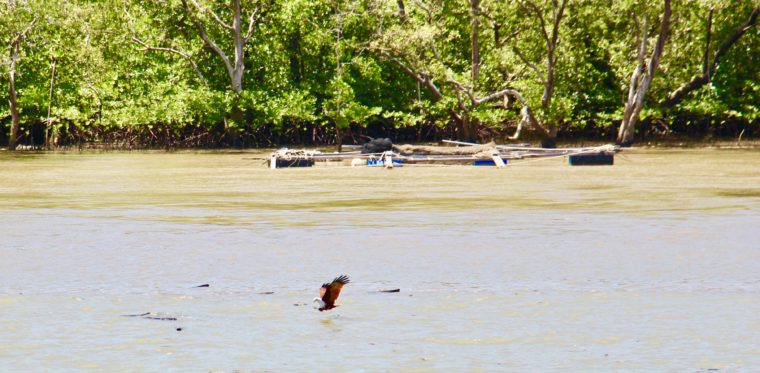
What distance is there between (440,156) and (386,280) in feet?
87.7

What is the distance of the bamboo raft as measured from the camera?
35.1 metres

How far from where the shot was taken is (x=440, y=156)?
122ft

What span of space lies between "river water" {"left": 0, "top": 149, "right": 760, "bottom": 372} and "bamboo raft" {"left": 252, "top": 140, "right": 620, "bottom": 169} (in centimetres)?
1214

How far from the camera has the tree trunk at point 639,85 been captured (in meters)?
45.4

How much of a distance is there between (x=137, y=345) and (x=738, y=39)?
47697 millimetres

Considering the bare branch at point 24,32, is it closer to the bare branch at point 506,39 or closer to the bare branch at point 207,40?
the bare branch at point 207,40

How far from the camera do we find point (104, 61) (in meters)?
55.8

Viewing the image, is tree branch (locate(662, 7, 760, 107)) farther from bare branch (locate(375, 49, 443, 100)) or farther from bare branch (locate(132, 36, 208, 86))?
bare branch (locate(132, 36, 208, 86))

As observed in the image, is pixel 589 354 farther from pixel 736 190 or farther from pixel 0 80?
pixel 0 80

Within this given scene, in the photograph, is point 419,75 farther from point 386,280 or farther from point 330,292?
point 330,292

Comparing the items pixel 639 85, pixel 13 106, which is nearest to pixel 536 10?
pixel 639 85

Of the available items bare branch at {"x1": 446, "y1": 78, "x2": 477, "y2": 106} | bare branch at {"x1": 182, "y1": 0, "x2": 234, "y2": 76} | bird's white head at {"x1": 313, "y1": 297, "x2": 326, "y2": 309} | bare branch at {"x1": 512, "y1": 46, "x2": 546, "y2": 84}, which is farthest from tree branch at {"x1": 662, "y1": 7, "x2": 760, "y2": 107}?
bird's white head at {"x1": 313, "y1": 297, "x2": 326, "y2": 309}

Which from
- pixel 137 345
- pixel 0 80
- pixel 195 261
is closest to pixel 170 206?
pixel 195 261

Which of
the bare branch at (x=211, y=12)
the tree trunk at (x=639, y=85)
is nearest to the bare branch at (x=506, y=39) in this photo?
the tree trunk at (x=639, y=85)
